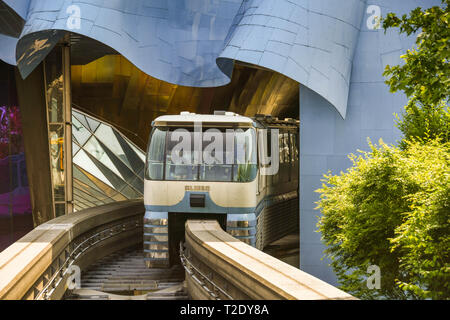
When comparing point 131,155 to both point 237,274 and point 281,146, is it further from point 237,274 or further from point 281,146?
point 237,274

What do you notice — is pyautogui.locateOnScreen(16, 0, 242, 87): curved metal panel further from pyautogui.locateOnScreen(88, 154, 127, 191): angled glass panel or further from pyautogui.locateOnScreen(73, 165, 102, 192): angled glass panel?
pyautogui.locateOnScreen(88, 154, 127, 191): angled glass panel

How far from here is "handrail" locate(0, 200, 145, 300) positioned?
8359mm

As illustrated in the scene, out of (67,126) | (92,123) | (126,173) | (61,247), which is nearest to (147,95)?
(92,123)

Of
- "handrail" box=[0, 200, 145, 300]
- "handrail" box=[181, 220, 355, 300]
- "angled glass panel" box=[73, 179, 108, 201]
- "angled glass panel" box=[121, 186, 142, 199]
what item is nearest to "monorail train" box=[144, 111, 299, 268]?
"handrail" box=[181, 220, 355, 300]

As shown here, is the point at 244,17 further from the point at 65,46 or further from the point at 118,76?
the point at 118,76

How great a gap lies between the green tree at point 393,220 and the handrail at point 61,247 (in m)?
5.06

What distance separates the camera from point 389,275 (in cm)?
1148

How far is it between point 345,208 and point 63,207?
543 inches

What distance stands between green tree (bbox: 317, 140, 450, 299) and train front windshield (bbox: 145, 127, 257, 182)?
8.28 feet

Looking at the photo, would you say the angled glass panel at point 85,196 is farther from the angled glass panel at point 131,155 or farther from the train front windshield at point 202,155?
the train front windshield at point 202,155

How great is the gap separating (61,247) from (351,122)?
1032 cm

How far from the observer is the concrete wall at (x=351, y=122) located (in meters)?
19.0

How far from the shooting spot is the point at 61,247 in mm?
11594

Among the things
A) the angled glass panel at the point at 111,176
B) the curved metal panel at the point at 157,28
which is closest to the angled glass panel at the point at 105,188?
the angled glass panel at the point at 111,176
